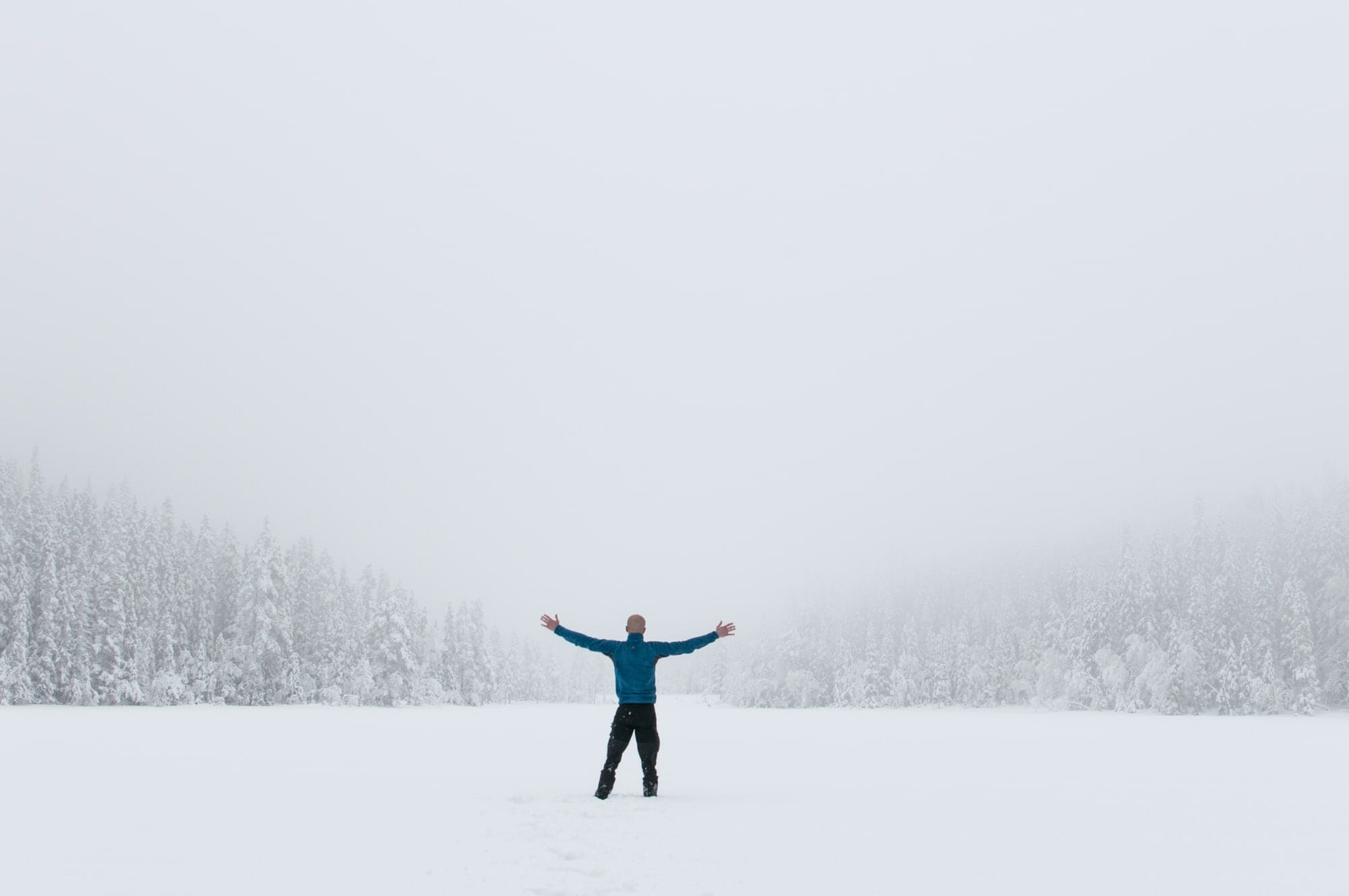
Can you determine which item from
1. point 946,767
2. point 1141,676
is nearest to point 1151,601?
point 1141,676

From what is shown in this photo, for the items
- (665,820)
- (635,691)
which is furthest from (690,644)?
(665,820)

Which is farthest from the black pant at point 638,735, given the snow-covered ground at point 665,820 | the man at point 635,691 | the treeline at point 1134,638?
the treeline at point 1134,638

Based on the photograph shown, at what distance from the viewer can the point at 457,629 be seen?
100875 millimetres

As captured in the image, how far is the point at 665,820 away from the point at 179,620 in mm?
70102

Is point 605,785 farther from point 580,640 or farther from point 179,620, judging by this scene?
point 179,620

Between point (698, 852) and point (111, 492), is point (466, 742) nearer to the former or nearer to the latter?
point (698, 852)

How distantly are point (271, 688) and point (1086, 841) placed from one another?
2923 inches

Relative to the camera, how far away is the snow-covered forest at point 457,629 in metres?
59.5

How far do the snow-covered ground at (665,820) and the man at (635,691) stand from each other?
567 millimetres

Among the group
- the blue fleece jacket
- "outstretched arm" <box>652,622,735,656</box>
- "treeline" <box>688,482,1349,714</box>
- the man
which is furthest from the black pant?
"treeline" <box>688,482,1349,714</box>

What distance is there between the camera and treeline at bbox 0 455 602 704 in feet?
191

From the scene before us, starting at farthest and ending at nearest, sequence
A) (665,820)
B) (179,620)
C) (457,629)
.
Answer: (457,629) → (179,620) → (665,820)

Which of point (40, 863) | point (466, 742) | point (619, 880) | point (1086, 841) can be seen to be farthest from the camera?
point (466, 742)

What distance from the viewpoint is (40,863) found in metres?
8.74
